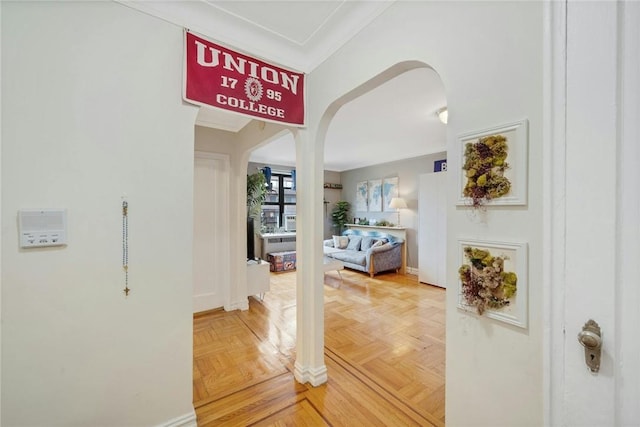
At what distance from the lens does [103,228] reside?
1338 millimetres

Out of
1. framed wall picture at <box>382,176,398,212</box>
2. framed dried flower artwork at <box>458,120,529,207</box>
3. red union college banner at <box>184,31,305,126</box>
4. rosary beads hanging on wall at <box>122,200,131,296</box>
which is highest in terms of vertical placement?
red union college banner at <box>184,31,305,126</box>

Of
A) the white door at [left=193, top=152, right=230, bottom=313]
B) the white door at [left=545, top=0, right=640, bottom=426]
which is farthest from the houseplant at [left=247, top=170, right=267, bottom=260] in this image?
the white door at [left=545, top=0, right=640, bottom=426]

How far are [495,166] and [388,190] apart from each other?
17.4 ft

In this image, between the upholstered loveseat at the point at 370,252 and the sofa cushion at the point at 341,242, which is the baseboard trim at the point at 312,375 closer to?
the upholstered loveseat at the point at 370,252

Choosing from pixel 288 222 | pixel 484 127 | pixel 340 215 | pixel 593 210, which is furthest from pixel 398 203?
pixel 593 210

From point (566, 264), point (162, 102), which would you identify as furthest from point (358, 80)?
point (566, 264)

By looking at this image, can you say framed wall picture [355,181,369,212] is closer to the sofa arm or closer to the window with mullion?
the sofa arm

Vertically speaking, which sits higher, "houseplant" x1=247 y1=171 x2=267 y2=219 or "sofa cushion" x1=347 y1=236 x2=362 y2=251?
"houseplant" x1=247 y1=171 x2=267 y2=219

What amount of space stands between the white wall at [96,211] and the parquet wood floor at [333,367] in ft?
1.69

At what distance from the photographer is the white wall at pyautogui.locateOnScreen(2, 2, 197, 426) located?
116 cm

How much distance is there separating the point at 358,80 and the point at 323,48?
1.64 feet

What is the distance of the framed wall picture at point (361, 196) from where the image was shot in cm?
680

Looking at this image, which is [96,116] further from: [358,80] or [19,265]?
[358,80]

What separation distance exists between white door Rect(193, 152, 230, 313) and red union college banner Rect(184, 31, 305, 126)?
5.90ft
